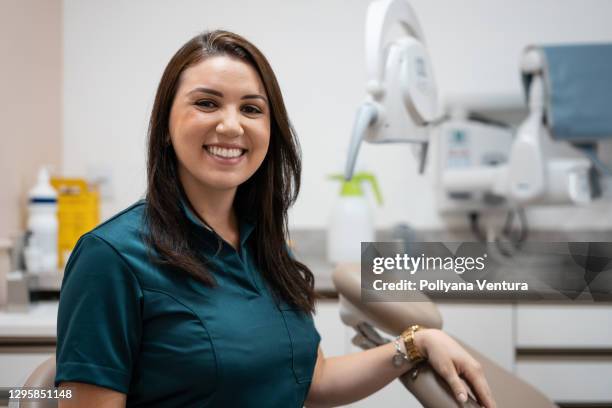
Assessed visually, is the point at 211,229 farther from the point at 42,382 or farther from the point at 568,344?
the point at 568,344

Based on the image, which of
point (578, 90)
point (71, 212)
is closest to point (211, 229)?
point (71, 212)

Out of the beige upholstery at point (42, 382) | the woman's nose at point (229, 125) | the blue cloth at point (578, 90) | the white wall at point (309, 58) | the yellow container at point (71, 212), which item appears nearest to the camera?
the beige upholstery at point (42, 382)

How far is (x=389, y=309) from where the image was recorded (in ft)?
3.20

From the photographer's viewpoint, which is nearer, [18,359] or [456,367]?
[456,367]

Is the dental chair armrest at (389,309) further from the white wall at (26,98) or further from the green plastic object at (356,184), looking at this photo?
the white wall at (26,98)

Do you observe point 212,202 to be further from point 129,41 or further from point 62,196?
point 129,41

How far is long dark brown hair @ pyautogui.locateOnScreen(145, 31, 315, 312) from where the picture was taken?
0.88 m

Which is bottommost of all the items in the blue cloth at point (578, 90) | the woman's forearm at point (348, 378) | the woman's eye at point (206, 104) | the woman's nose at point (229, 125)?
the woman's forearm at point (348, 378)

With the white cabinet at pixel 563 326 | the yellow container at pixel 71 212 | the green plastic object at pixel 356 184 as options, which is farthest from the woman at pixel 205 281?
the yellow container at pixel 71 212

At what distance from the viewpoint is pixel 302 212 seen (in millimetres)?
2428

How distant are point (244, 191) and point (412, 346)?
39 cm

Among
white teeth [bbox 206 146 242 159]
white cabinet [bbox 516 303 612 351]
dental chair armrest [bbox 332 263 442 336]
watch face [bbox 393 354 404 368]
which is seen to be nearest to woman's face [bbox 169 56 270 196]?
white teeth [bbox 206 146 242 159]

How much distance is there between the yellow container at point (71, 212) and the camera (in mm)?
2094

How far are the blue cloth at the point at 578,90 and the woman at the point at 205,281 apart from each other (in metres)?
1.29
